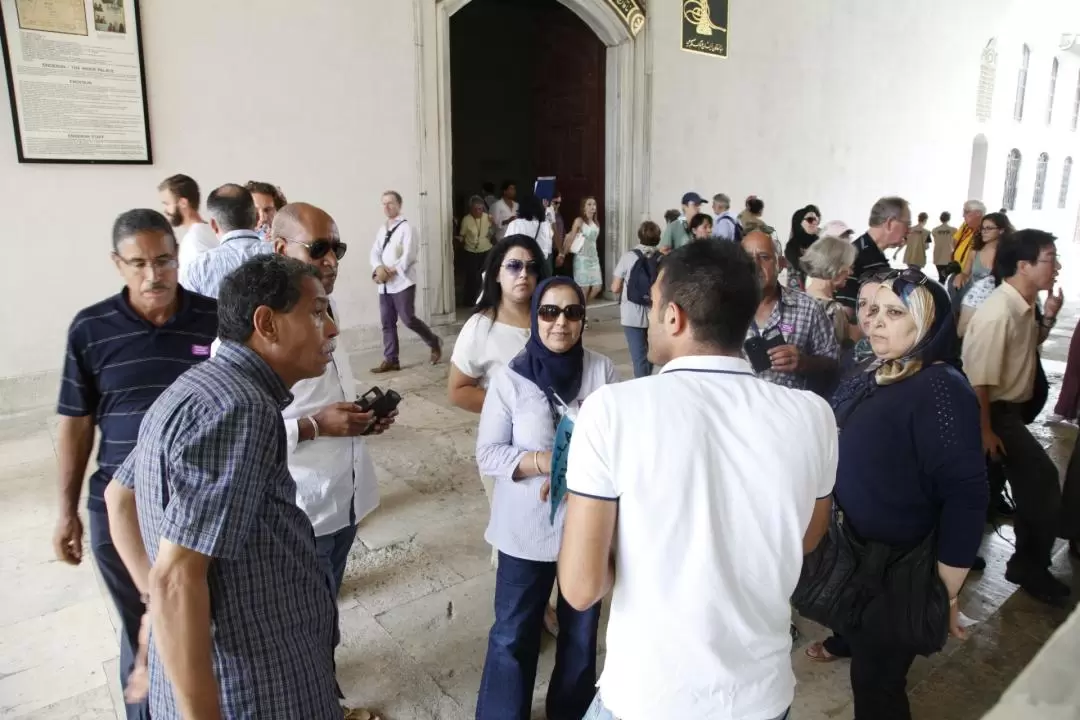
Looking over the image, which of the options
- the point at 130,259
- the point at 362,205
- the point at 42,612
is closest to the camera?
the point at 130,259

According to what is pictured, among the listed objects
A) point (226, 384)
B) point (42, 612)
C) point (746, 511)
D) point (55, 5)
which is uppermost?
point (55, 5)

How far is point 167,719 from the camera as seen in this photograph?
1.38 metres

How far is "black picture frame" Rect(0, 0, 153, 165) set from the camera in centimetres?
562

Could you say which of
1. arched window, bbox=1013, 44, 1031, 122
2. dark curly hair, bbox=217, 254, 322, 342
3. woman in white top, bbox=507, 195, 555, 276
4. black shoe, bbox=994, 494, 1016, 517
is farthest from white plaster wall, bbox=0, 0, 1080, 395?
arched window, bbox=1013, 44, 1031, 122

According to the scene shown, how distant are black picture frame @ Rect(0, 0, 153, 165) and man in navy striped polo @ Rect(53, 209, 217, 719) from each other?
15.3ft

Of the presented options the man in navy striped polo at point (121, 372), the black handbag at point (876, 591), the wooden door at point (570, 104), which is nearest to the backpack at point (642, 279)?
the black handbag at point (876, 591)

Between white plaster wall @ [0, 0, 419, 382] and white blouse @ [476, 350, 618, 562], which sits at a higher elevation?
white plaster wall @ [0, 0, 419, 382]

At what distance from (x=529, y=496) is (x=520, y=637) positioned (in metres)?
0.43

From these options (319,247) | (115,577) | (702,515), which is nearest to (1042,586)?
(702,515)

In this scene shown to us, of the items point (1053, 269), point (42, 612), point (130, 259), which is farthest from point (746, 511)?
point (42, 612)

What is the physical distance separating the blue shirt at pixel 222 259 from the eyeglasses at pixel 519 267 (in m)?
1.17

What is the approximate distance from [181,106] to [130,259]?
524 centimetres

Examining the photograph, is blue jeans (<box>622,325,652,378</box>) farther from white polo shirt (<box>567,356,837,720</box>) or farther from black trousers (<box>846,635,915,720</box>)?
white polo shirt (<box>567,356,837,720</box>)

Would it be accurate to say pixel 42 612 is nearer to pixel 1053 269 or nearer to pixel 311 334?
pixel 311 334
